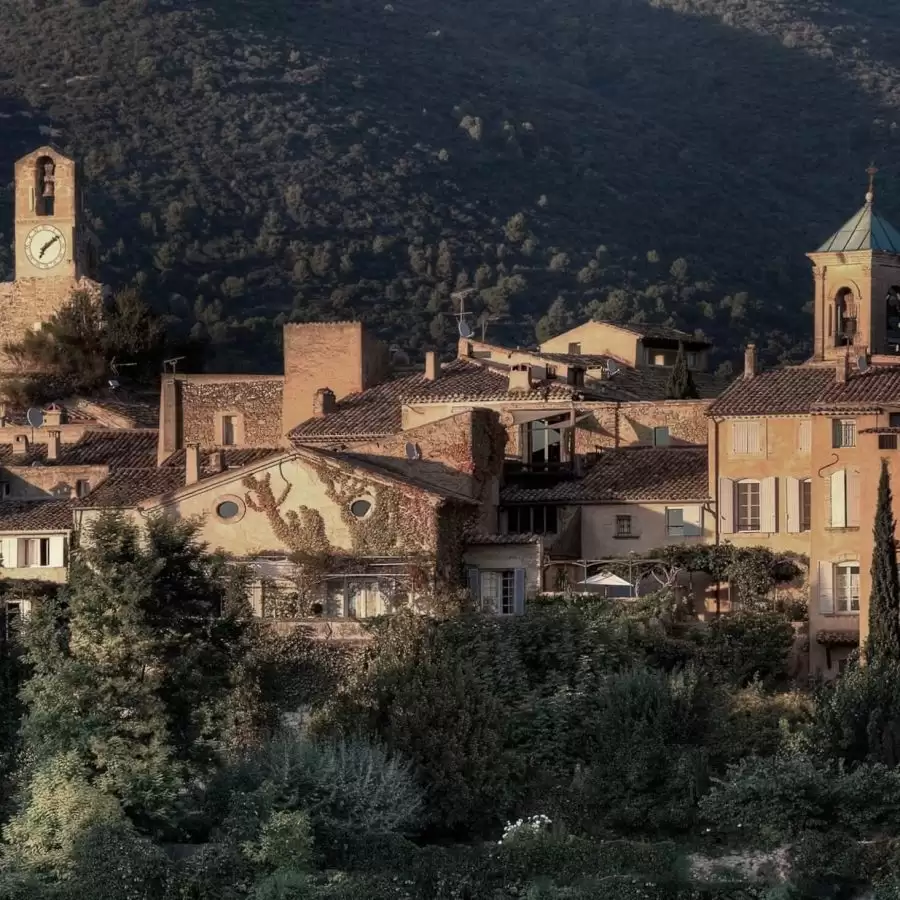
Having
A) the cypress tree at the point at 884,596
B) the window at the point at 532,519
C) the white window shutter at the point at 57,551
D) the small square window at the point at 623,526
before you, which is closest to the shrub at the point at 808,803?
the cypress tree at the point at 884,596

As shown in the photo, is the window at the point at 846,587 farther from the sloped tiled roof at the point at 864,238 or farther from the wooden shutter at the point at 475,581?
the sloped tiled roof at the point at 864,238

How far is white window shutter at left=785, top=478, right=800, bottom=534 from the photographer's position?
64.7 meters

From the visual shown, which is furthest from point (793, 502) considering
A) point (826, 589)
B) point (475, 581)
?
point (475, 581)

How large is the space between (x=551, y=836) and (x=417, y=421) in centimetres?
1775

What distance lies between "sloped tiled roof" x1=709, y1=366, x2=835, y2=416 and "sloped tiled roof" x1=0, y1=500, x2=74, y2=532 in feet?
43.3

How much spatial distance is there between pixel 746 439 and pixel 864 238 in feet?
51.7

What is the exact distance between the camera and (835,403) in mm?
63312

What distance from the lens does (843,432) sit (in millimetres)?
62938

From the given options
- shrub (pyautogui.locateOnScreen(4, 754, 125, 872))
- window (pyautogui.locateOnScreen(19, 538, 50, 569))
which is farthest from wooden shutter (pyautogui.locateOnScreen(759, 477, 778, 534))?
shrub (pyautogui.locateOnScreen(4, 754, 125, 872))

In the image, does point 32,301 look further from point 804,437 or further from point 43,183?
point 804,437

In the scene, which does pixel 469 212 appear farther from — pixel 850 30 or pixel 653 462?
pixel 653 462

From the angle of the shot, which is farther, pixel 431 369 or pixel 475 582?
pixel 431 369

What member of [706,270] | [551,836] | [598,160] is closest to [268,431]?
[551,836]

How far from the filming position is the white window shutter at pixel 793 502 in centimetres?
6469
